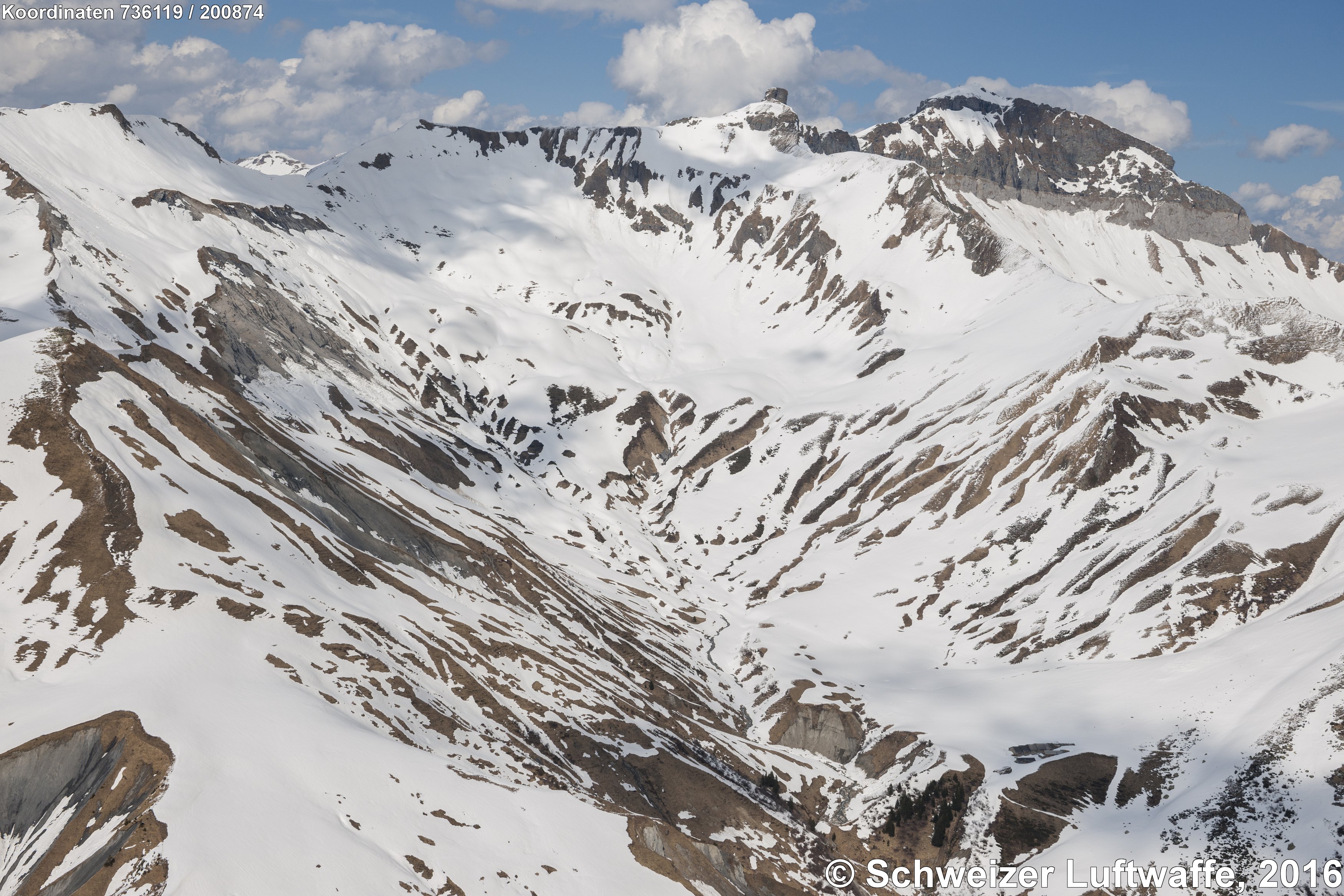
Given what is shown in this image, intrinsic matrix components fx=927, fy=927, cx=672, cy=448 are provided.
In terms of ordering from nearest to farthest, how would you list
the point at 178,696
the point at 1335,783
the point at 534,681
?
the point at 178,696, the point at 1335,783, the point at 534,681

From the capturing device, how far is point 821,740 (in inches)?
4163

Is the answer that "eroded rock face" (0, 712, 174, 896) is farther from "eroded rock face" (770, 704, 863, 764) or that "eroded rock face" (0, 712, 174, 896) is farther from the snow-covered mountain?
"eroded rock face" (770, 704, 863, 764)

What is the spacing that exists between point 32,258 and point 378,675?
10804cm

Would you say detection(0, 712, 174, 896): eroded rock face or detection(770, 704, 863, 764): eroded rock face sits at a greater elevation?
detection(770, 704, 863, 764): eroded rock face

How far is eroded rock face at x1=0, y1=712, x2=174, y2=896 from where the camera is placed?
47125 millimetres

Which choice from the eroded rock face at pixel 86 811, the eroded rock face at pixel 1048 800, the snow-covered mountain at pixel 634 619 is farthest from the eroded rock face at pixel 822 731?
the eroded rock face at pixel 86 811

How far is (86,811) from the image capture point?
169 feet

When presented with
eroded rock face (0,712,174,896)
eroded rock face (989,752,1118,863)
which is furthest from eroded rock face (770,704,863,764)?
eroded rock face (0,712,174,896)

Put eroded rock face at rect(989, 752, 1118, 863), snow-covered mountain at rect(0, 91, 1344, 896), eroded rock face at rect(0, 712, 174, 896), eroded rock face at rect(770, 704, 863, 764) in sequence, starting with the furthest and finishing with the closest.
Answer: eroded rock face at rect(770, 704, 863, 764) → eroded rock face at rect(989, 752, 1118, 863) → snow-covered mountain at rect(0, 91, 1344, 896) → eroded rock face at rect(0, 712, 174, 896)

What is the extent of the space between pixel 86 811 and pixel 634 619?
3324 inches

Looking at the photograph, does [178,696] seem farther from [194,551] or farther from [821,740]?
[821,740]

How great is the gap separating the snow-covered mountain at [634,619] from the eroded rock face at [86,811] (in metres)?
0.21

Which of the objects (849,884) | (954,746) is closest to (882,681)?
(954,746)

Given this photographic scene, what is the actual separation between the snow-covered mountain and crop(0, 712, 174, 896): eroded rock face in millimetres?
207
